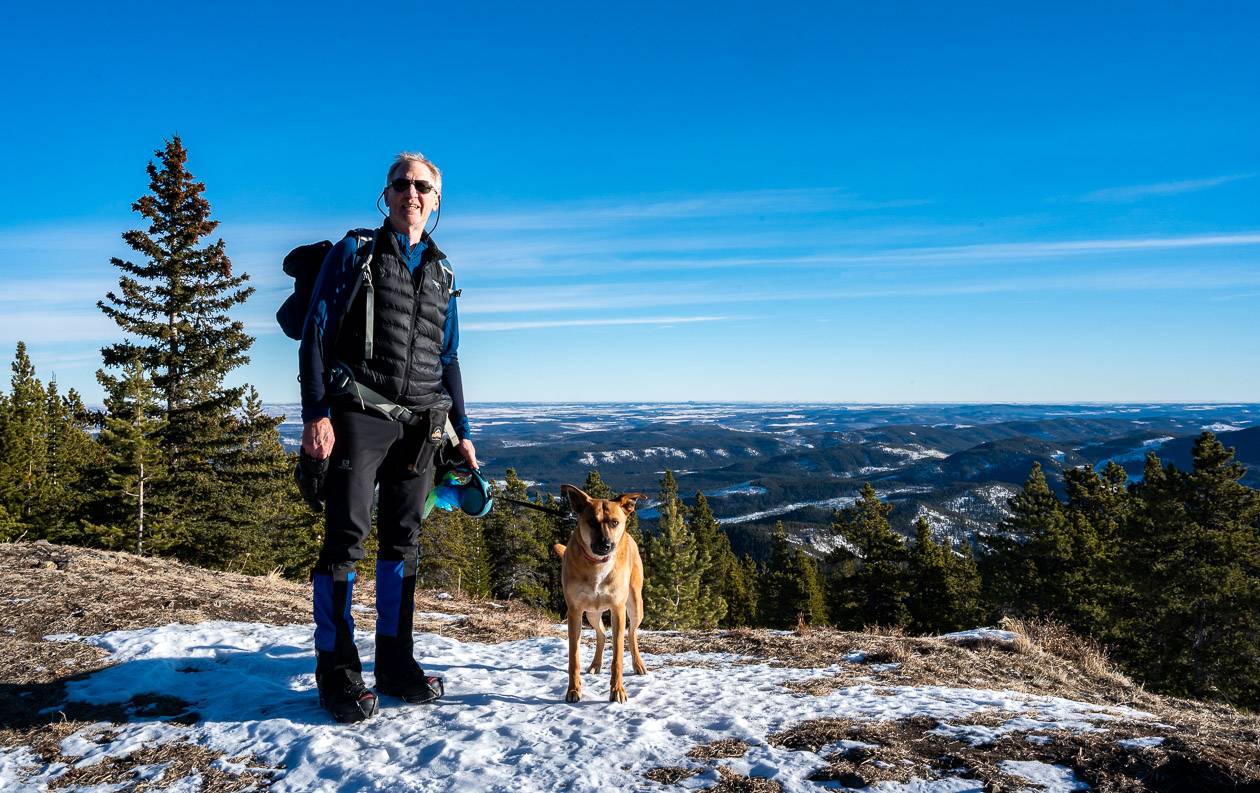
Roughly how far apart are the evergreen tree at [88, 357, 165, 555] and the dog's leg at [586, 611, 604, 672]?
72.2 feet

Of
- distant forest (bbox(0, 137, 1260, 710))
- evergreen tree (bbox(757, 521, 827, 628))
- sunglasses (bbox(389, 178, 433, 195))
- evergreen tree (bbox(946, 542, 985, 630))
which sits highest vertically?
sunglasses (bbox(389, 178, 433, 195))

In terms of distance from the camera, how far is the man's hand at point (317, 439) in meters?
3.76

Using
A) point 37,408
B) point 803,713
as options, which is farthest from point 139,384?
point 803,713

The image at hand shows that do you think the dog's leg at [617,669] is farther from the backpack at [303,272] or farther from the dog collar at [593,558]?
the backpack at [303,272]

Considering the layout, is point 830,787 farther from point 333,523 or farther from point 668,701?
point 333,523

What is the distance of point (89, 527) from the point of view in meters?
21.2

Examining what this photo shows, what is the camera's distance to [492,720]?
4141 millimetres

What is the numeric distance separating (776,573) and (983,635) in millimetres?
48324

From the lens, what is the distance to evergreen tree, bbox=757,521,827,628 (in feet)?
167

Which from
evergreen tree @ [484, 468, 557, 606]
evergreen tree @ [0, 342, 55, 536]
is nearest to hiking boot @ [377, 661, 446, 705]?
evergreen tree @ [0, 342, 55, 536]

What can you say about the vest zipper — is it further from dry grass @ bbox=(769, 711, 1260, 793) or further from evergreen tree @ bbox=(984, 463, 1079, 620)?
evergreen tree @ bbox=(984, 463, 1079, 620)

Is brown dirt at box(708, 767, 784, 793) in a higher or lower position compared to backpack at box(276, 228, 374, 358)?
lower

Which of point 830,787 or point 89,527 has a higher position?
point 830,787

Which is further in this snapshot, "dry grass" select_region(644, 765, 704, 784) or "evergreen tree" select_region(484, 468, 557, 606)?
"evergreen tree" select_region(484, 468, 557, 606)
